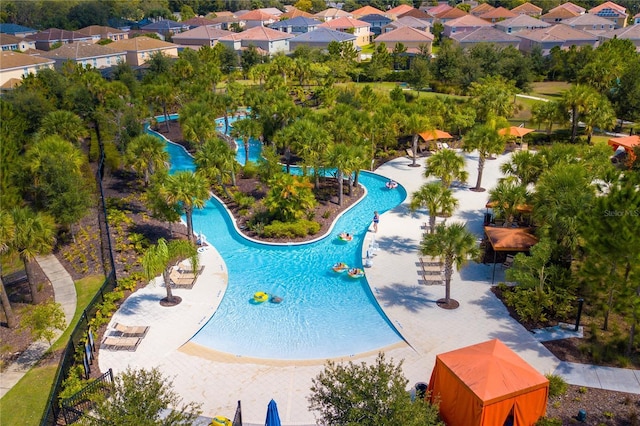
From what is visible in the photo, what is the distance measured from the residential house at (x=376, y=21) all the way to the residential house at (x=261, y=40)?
42.9 metres

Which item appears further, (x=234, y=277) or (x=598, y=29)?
(x=598, y=29)

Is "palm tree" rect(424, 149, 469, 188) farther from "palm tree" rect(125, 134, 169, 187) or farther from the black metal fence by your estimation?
the black metal fence

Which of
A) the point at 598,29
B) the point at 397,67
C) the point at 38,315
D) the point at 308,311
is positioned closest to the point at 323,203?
the point at 308,311

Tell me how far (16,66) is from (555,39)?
9058 cm

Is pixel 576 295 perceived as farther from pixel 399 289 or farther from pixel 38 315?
pixel 38 315

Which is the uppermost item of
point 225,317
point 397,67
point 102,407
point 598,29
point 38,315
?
point 598,29

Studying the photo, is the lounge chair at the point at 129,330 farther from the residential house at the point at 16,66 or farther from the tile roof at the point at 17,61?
the tile roof at the point at 17,61

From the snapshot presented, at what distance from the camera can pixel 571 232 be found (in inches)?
891

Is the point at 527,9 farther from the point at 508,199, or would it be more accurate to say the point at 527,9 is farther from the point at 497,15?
the point at 508,199

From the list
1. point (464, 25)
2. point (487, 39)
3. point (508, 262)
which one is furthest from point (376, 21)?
point (508, 262)

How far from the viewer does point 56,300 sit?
2517 centimetres

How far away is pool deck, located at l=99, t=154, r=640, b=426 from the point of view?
18.4 metres

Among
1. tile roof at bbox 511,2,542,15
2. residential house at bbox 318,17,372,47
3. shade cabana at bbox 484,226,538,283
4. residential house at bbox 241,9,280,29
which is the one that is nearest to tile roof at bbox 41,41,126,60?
residential house at bbox 318,17,372,47

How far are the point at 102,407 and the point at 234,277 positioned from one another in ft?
51.3
